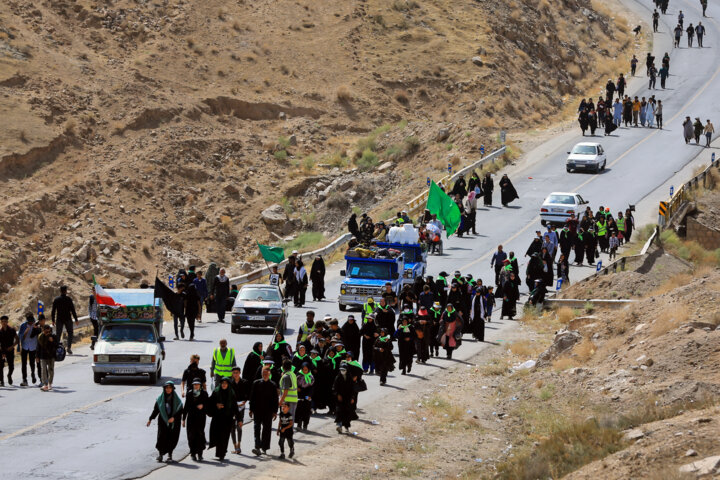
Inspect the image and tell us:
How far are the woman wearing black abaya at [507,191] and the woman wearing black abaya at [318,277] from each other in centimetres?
1539

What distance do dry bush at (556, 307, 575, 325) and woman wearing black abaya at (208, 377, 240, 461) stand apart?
15.5 meters

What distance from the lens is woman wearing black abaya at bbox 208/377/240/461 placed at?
16625 millimetres

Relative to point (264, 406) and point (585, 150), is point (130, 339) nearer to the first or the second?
point (264, 406)

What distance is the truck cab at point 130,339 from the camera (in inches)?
855

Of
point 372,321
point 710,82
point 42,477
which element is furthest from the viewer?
point 710,82

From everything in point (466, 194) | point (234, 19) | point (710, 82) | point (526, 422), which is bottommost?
point (526, 422)

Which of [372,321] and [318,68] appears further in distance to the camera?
[318,68]

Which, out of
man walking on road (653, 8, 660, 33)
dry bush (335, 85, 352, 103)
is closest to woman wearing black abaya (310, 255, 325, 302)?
dry bush (335, 85, 352, 103)

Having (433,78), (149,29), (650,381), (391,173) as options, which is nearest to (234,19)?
(149,29)

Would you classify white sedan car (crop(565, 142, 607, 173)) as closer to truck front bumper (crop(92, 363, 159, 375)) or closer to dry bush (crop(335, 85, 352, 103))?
dry bush (crop(335, 85, 352, 103))

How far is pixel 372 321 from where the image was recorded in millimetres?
23109

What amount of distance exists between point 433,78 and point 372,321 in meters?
43.3

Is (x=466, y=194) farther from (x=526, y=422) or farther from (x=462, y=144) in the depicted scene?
(x=526, y=422)

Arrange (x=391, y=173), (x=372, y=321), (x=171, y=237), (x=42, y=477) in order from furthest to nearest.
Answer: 1. (x=391, y=173)
2. (x=171, y=237)
3. (x=372, y=321)
4. (x=42, y=477)
